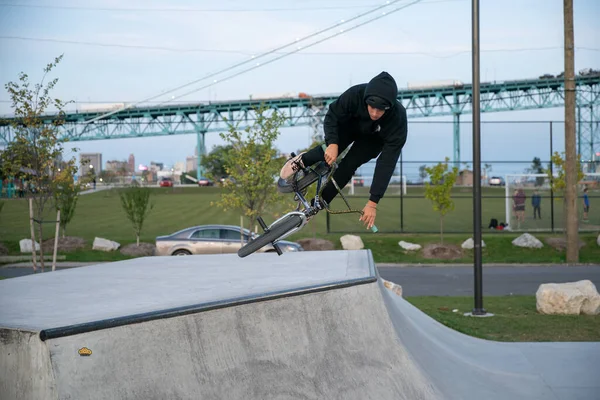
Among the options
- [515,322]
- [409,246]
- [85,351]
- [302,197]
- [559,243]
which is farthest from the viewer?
[559,243]

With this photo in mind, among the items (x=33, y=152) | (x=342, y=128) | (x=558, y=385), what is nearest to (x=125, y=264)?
(x=342, y=128)

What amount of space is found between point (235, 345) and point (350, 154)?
2.34 metres

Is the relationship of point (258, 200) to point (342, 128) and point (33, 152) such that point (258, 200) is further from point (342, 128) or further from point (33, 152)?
point (342, 128)

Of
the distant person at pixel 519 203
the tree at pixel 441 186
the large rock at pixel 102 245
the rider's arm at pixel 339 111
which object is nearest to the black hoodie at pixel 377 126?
the rider's arm at pixel 339 111

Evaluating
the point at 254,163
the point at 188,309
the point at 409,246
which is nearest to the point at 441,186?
the point at 409,246

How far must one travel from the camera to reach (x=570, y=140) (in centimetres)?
1939

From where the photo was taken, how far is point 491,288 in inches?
611

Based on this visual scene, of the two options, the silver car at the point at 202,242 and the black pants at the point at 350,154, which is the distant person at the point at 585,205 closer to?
the silver car at the point at 202,242

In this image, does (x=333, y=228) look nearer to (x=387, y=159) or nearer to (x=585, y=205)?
(x=585, y=205)

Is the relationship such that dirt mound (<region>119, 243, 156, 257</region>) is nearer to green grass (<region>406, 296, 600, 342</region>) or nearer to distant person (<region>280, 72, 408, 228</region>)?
green grass (<region>406, 296, 600, 342</region>)

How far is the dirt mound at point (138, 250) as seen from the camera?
21939 millimetres

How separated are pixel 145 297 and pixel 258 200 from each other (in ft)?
49.9

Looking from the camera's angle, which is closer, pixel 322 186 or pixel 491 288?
pixel 322 186

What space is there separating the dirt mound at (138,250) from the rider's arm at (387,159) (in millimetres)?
17346
